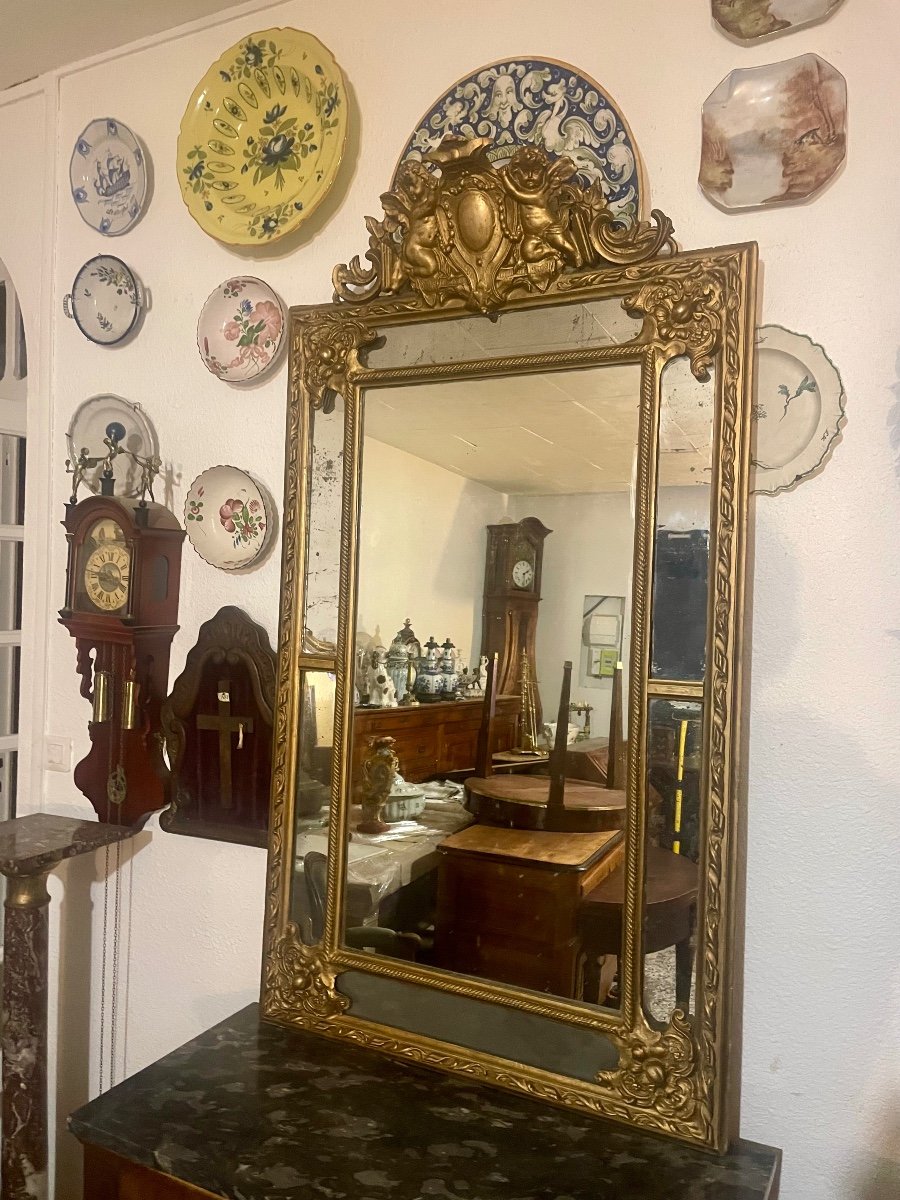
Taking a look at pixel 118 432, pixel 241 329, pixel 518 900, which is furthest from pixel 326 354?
pixel 518 900

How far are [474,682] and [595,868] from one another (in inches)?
13.6

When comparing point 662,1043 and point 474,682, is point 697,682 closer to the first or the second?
point 474,682

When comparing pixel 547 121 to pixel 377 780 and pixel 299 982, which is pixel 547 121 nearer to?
pixel 377 780

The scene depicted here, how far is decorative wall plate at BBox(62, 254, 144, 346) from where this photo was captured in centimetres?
190

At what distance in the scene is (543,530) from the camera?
141cm

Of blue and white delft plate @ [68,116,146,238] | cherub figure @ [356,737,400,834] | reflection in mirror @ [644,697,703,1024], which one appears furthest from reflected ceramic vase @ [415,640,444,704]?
blue and white delft plate @ [68,116,146,238]

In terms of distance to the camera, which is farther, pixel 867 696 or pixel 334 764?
pixel 334 764

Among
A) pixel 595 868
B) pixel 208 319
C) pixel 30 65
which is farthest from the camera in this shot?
pixel 30 65

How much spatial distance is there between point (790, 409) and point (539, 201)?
Result: 1.69 ft

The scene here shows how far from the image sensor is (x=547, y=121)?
58.1 inches

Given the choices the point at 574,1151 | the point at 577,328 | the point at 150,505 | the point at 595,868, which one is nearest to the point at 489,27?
the point at 577,328

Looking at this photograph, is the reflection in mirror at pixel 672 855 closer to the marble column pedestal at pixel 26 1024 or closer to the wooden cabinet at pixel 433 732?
the wooden cabinet at pixel 433 732

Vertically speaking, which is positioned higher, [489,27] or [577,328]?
[489,27]

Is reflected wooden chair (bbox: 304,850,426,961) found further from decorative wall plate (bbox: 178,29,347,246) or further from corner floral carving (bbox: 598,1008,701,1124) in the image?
decorative wall plate (bbox: 178,29,347,246)
